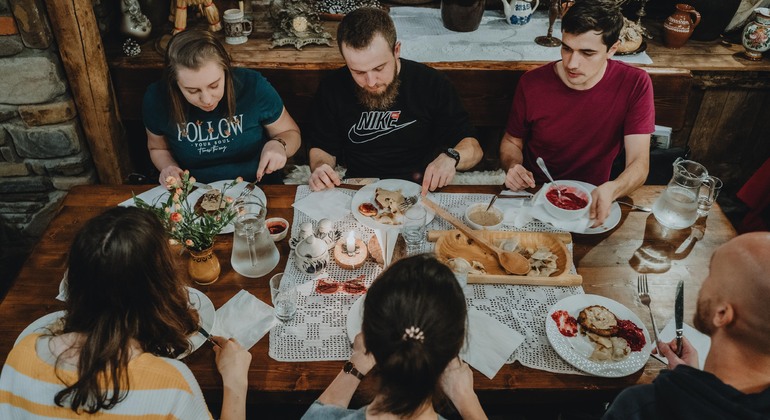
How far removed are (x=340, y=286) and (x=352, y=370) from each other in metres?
0.35

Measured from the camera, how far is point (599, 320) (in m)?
1.62

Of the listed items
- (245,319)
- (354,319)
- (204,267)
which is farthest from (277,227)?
(354,319)

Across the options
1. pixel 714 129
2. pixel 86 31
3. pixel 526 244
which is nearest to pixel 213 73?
pixel 86 31

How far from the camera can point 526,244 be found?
6.24 ft

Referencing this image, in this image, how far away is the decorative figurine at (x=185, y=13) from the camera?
9.95 ft

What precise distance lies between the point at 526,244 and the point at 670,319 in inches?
20.1

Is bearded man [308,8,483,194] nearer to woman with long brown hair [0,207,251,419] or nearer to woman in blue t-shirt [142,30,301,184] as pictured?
woman in blue t-shirt [142,30,301,184]

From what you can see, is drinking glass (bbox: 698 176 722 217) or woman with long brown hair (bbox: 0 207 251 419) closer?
woman with long brown hair (bbox: 0 207 251 419)

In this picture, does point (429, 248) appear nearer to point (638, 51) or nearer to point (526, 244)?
point (526, 244)

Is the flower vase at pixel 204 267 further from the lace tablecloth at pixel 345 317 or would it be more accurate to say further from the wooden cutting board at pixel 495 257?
the wooden cutting board at pixel 495 257

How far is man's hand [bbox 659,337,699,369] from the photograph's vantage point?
1506 millimetres

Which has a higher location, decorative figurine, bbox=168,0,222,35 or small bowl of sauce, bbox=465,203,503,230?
decorative figurine, bbox=168,0,222,35

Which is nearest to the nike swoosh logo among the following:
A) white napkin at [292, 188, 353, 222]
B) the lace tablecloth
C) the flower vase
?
white napkin at [292, 188, 353, 222]

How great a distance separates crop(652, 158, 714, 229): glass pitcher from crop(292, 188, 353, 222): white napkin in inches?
47.3
